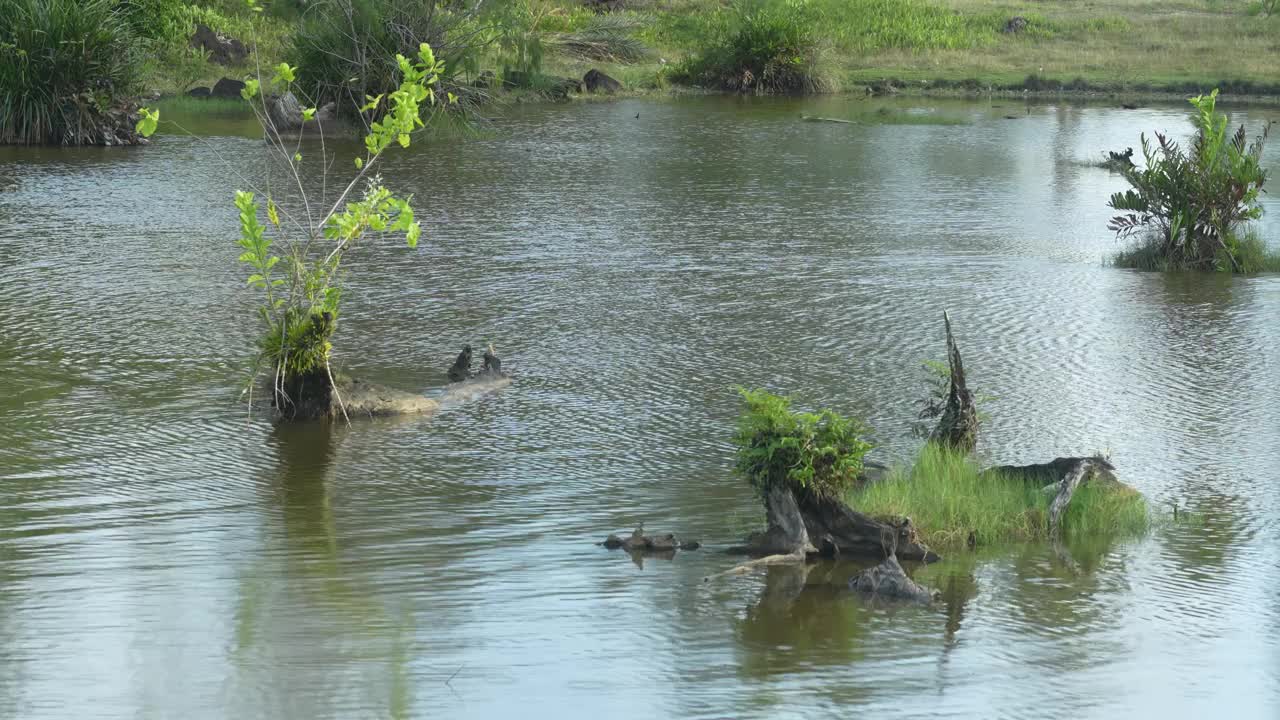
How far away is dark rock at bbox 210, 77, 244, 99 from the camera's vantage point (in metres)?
25.9

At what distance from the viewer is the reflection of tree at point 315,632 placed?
186 inches

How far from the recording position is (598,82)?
96.8 feet

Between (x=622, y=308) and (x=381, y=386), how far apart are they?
3001 mm

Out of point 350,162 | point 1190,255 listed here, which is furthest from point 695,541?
point 350,162

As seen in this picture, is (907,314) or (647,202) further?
(647,202)

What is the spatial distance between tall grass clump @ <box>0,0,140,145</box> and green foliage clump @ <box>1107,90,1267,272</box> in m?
12.6

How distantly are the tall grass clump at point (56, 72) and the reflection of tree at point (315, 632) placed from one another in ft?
47.3

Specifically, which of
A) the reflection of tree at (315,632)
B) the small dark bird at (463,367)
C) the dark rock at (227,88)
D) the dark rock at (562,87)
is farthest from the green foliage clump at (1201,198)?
the dark rock at (227,88)

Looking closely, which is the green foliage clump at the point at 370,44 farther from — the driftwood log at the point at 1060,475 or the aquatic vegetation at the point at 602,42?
the driftwood log at the point at 1060,475

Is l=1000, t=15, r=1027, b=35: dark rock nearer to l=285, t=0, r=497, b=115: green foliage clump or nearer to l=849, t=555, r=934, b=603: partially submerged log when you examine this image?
l=285, t=0, r=497, b=115: green foliage clump

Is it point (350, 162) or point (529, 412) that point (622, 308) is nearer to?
point (529, 412)

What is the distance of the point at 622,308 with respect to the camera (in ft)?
36.4

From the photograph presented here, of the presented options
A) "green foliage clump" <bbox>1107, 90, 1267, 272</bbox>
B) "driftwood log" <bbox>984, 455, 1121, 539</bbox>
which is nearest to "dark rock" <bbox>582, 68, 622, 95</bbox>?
"green foliage clump" <bbox>1107, 90, 1267, 272</bbox>

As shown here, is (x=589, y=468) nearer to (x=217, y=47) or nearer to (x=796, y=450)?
(x=796, y=450)
